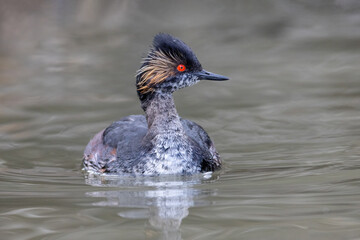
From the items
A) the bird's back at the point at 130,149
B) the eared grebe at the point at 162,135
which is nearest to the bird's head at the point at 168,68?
the eared grebe at the point at 162,135

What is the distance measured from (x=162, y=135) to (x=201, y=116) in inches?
107

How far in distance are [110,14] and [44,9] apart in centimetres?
163

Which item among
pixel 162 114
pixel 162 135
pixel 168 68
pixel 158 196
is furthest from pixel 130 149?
pixel 158 196

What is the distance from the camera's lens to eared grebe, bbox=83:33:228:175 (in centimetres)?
755

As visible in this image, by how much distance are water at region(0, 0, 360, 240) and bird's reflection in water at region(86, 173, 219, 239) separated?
2 cm

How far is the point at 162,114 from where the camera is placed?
7.86 m

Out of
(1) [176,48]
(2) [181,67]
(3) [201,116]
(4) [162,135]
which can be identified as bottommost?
(4) [162,135]

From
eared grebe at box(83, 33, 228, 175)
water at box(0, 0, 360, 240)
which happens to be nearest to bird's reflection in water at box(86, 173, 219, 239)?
water at box(0, 0, 360, 240)

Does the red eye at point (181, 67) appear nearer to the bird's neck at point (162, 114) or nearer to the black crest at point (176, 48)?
the black crest at point (176, 48)

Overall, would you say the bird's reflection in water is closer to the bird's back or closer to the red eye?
the bird's back

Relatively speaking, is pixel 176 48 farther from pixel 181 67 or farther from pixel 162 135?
pixel 162 135

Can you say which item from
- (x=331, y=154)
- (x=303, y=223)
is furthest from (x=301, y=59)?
(x=303, y=223)

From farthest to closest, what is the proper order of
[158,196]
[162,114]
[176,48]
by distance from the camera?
[162,114] < [176,48] < [158,196]

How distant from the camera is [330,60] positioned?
519 inches
